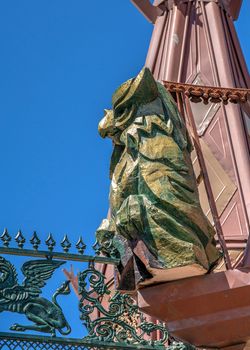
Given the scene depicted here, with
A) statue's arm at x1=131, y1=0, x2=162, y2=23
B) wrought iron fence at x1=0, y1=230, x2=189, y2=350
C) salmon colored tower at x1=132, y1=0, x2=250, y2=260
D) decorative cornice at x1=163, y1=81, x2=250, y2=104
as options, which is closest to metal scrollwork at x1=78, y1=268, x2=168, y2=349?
wrought iron fence at x1=0, y1=230, x2=189, y2=350

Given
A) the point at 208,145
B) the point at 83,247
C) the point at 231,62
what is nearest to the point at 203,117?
the point at 208,145

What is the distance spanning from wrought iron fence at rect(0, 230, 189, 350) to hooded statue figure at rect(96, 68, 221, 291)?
31 centimetres

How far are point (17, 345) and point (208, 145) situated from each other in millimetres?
4355

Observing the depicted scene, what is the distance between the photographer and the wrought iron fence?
214 inches

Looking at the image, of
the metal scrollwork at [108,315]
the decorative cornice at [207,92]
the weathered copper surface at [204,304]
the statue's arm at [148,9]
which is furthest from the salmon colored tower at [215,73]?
the weathered copper surface at [204,304]

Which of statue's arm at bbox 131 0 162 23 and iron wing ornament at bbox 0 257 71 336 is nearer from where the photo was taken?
iron wing ornament at bbox 0 257 71 336

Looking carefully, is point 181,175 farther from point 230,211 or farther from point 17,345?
point 230,211

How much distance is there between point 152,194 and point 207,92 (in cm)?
151

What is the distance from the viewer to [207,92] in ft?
20.7

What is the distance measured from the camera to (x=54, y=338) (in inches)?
214

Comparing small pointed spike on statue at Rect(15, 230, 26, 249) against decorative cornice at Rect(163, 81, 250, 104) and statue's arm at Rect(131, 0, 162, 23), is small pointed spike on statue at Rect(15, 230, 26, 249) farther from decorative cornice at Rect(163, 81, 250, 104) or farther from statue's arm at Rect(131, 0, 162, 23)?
statue's arm at Rect(131, 0, 162, 23)

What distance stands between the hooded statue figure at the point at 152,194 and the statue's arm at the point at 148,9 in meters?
5.81

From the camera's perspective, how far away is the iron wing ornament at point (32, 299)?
548 centimetres

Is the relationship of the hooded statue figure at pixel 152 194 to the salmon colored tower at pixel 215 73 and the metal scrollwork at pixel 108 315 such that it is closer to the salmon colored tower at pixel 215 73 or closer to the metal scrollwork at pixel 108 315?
the metal scrollwork at pixel 108 315
